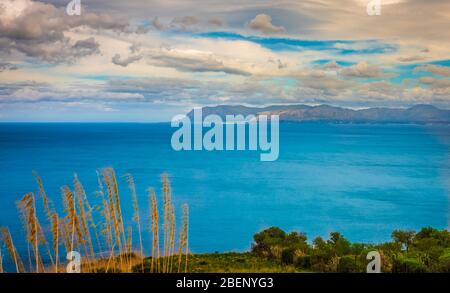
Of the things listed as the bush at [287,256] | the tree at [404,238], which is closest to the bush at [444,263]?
the tree at [404,238]

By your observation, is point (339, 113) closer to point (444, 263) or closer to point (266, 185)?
point (266, 185)

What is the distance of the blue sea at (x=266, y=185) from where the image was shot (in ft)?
53.7

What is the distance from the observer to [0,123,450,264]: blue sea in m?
16.4

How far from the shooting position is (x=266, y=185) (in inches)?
882

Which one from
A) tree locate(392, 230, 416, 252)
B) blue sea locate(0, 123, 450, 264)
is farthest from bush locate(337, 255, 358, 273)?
blue sea locate(0, 123, 450, 264)

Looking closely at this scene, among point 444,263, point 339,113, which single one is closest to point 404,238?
point 444,263

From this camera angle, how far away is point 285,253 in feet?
20.1

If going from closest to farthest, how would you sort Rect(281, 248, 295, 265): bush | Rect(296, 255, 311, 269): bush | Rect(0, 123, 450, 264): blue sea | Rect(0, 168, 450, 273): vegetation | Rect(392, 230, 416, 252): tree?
Rect(0, 168, 450, 273): vegetation
Rect(296, 255, 311, 269): bush
Rect(281, 248, 295, 265): bush
Rect(392, 230, 416, 252): tree
Rect(0, 123, 450, 264): blue sea

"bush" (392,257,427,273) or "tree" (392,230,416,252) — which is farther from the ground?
"tree" (392,230,416,252)

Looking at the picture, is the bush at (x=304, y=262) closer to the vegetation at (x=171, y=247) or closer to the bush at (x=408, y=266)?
the vegetation at (x=171, y=247)

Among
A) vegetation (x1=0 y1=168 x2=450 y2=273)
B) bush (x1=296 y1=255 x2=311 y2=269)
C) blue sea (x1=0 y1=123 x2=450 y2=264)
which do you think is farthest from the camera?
blue sea (x1=0 y1=123 x2=450 y2=264)

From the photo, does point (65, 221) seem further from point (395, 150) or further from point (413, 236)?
point (395, 150)

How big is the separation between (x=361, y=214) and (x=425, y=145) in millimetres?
27733

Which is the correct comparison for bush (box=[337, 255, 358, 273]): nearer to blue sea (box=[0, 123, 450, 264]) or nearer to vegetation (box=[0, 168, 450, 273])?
vegetation (box=[0, 168, 450, 273])
